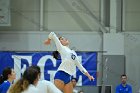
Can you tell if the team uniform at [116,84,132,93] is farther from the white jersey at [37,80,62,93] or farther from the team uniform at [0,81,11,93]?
the white jersey at [37,80,62,93]

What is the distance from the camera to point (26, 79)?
3.46m

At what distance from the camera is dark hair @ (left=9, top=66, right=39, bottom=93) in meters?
3.42

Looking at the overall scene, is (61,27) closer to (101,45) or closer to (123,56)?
(101,45)

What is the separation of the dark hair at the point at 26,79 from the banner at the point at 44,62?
9140mm

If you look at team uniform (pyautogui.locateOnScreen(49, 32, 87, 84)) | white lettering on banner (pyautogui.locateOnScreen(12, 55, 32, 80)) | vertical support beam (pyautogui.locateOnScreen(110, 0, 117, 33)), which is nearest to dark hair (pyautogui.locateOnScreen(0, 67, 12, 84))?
team uniform (pyautogui.locateOnScreen(49, 32, 87, 84))

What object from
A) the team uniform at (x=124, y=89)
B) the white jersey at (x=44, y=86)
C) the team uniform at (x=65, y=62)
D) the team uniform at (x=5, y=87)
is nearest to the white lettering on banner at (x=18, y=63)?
the team uniform at (x=124, y=89)

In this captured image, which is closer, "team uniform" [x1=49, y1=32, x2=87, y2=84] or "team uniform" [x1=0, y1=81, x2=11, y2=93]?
"team uniform" [x1=0, y1=81, x2=11, y2=93]

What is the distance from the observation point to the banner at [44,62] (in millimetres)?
12609

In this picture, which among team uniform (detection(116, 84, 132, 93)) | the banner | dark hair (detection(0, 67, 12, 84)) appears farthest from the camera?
the banner

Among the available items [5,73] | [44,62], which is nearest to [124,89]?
[44,62]

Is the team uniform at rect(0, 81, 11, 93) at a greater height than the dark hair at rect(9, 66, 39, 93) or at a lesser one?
lesser

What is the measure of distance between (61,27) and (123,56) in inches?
99.2

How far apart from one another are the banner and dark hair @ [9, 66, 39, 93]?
30.0 ft

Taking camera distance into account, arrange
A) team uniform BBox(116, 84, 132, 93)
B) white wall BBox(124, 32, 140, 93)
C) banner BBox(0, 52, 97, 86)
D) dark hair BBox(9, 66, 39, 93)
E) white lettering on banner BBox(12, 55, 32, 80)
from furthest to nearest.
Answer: white lettering on banner BBox(12, 55, 32, 80) < banner BBox(0, 52, 97, 86) < white wall BBox(124, 32, 140, 93) < team uniform BBox(116, 84, 132, 93) < dark hair BBox(9, 66, 39, 93)
